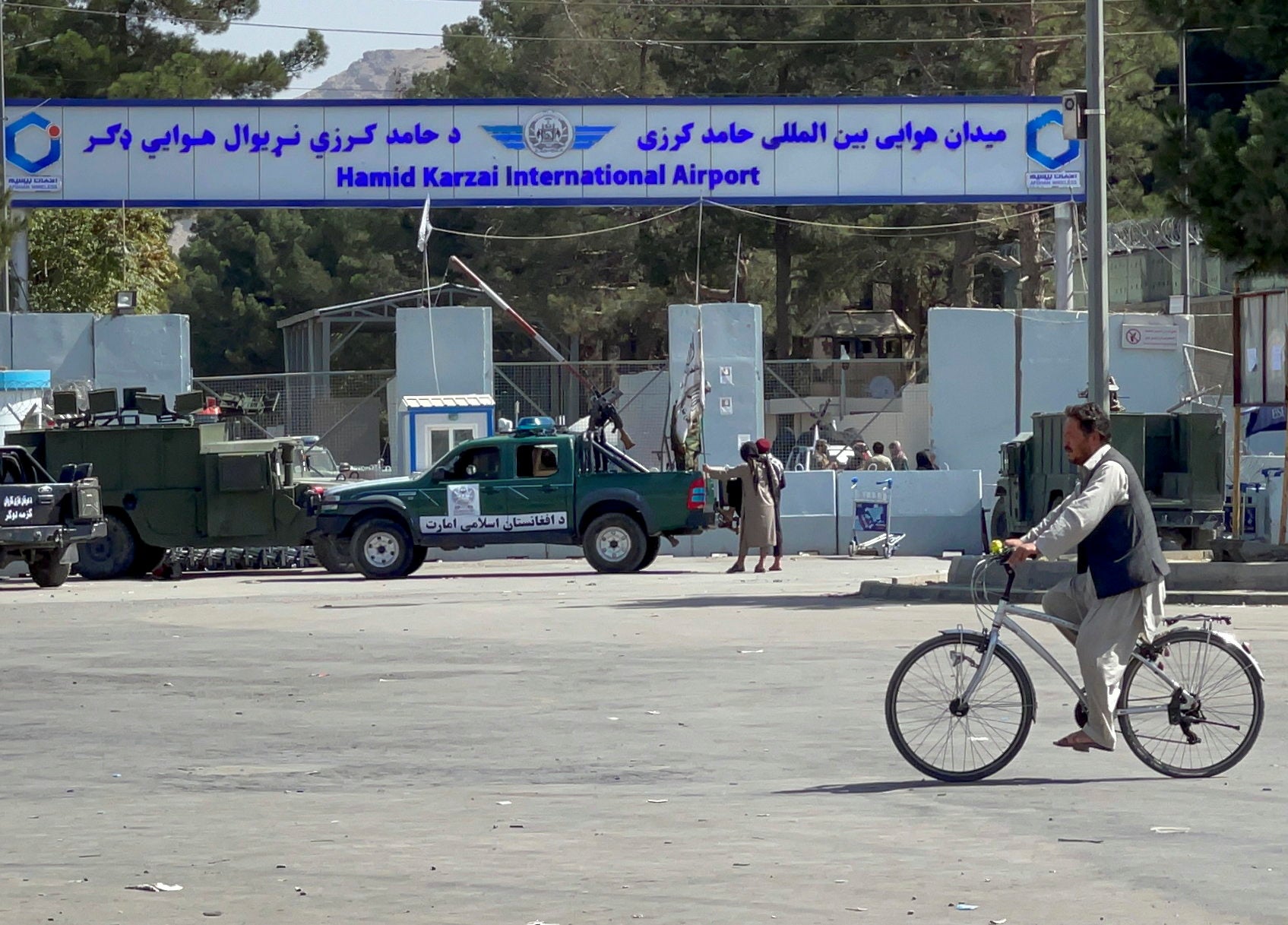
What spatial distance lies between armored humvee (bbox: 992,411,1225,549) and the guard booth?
9939 millimetres

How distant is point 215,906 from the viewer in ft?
21.9

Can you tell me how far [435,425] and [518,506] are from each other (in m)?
6.15

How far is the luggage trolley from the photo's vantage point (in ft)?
97.3

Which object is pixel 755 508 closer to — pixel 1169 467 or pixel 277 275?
pixel 1169 467

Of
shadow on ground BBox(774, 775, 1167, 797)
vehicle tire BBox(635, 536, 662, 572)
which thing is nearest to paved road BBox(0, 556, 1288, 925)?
shadow on ground BBox(774, 775, 1167, 797)

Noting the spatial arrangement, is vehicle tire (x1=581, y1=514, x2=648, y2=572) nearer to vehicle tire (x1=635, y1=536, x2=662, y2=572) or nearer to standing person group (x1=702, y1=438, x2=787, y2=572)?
vehicle tire (x1=635, y1=536, x2=662, y2=572)

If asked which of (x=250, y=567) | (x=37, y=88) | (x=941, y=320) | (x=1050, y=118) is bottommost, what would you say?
(x=250, y=567)

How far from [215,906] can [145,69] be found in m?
47.9

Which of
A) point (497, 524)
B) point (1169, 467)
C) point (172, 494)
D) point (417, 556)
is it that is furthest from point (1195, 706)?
point (172, 494)

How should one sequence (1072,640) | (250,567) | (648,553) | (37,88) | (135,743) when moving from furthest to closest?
(37,88), (250,567), (648,553), (135,743), (1072,640)

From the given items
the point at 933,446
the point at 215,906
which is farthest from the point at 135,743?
the point at 933,446

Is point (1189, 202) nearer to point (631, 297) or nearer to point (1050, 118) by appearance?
point (1050, 118)

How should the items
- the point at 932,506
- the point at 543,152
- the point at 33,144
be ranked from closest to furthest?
the point at 932,506 → the point at 33,144 → the point at 543,152

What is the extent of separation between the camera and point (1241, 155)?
2073cm
